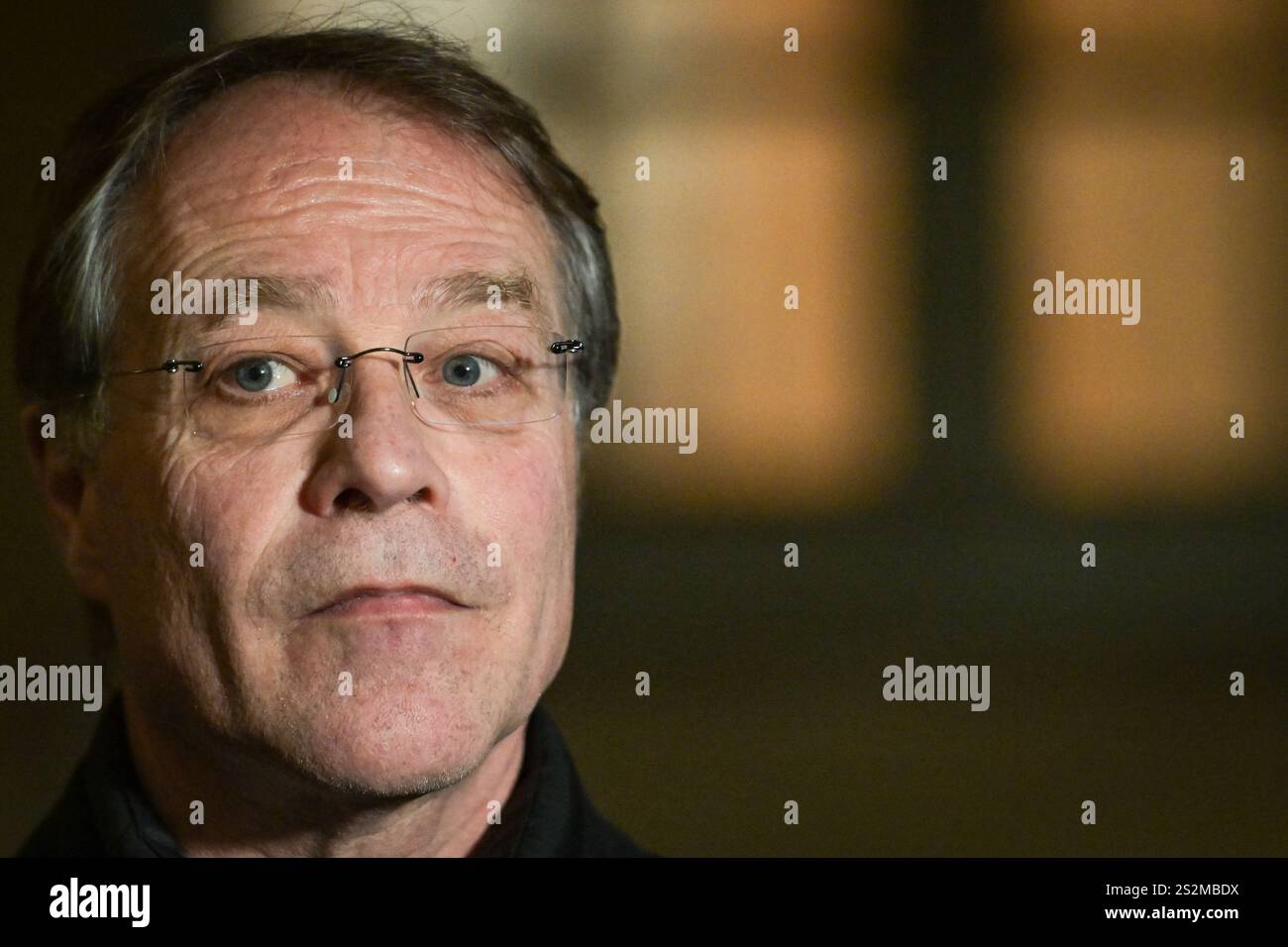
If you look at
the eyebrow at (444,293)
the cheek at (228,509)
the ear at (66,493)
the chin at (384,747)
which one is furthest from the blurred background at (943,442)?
the ear at (66,493)

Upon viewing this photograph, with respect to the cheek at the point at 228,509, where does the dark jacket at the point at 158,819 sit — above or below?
below

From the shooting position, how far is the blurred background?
1.69 meters

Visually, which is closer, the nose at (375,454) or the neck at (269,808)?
the nose at (375,454)

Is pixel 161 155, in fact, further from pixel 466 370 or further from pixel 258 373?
pixel 466 370

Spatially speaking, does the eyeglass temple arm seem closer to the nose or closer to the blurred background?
the nose

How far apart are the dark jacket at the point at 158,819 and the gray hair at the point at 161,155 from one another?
0.37 m

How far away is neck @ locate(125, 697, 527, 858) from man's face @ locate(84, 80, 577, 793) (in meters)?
0.05

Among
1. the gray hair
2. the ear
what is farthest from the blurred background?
the ear

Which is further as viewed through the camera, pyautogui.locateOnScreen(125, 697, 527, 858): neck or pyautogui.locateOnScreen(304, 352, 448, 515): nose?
pyautogui.locateOnScreen(125, 697, 527, 858): neck

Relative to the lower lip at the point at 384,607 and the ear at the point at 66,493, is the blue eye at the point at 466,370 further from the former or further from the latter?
the ear at the point at 66,493

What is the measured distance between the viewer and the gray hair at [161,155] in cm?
147

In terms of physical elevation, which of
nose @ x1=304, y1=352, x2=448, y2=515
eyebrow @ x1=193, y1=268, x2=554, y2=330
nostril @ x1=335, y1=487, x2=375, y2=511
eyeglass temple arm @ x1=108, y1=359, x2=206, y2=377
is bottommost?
nostril @ x1=335, y1=487, x2=375, y2=511

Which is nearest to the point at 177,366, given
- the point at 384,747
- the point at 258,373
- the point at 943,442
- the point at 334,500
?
the point at 258,373

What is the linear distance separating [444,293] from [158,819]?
0.72 m
